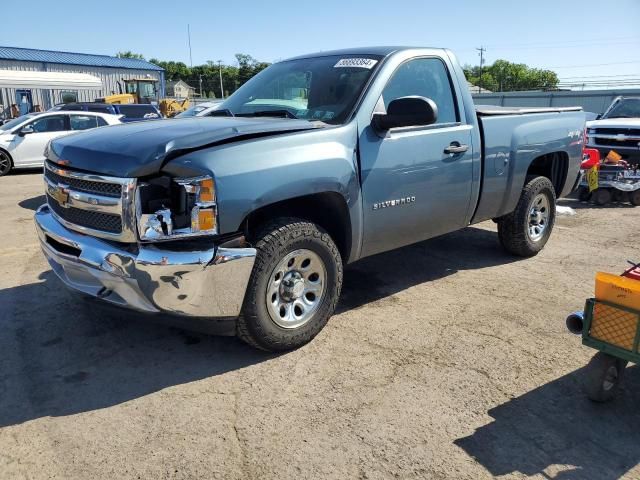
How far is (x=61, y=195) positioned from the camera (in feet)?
11.2

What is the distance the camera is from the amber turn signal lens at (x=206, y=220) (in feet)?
9.77

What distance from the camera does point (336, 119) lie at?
150 inches

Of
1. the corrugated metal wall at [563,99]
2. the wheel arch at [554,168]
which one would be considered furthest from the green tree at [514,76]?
the wheel arch at [554,168]

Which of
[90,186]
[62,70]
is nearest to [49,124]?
[90,186]

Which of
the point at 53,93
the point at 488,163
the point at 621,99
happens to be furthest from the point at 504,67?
the point at 488,163

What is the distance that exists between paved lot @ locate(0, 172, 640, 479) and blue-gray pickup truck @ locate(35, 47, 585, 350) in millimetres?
461

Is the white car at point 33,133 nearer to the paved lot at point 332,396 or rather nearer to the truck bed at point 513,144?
the paved lot at point 332,396

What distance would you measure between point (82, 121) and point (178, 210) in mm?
12262

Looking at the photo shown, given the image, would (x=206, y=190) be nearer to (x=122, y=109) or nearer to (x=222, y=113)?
(x=222, y=113)

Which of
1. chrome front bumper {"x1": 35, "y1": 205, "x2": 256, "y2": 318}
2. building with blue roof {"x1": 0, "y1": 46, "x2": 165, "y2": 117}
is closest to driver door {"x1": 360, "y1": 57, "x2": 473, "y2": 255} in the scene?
chrome front bumper {"x1": 35, "y1": 205, "x2": 256, "y2": 318}

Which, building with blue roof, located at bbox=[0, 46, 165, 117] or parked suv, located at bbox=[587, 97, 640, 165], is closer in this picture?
parked suv, located at bbox=[587, 97, 640, 165]

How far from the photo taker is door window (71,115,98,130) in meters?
13.7

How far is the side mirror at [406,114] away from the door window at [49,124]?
472 inches

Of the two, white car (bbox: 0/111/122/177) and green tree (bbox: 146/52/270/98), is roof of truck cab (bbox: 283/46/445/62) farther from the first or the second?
green tree (bbox: 146/52/270/98)
